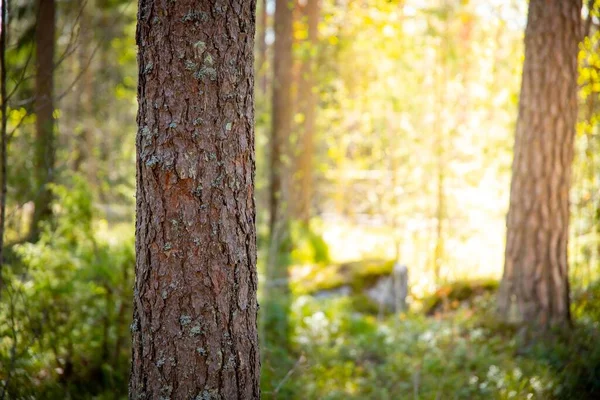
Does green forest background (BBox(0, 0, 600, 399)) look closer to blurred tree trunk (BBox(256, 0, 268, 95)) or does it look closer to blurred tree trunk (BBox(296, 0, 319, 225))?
blurred tree trunk (BBox(296, 0, 319, 225))

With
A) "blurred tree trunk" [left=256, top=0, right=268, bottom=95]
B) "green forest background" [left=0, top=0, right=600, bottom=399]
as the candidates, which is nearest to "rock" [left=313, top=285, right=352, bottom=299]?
"green forest background" [left=0, top=0, right=600, bottom=399]

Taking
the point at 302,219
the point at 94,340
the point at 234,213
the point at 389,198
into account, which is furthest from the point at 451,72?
the point at 234,213

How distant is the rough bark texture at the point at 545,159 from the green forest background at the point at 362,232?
0.40 m

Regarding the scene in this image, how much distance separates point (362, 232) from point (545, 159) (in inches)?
417

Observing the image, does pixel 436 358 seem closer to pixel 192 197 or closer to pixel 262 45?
pixel 192 197

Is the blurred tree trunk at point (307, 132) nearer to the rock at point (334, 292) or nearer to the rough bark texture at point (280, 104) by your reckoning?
the rough bark texture at point (280, 104)

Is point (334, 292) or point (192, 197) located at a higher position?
point (192, 197)

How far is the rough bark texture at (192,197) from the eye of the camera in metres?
2.16

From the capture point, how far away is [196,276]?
2203 mm

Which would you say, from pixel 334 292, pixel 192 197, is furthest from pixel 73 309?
pixel 334 292

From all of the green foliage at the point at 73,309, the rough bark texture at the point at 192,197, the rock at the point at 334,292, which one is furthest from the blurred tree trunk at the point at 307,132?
the rough bark texture at the point at 192,197

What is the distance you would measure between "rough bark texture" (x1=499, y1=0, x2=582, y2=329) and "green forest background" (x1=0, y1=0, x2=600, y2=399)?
404mm

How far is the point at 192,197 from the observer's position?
7.13 feet

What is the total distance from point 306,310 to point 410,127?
208 inches
